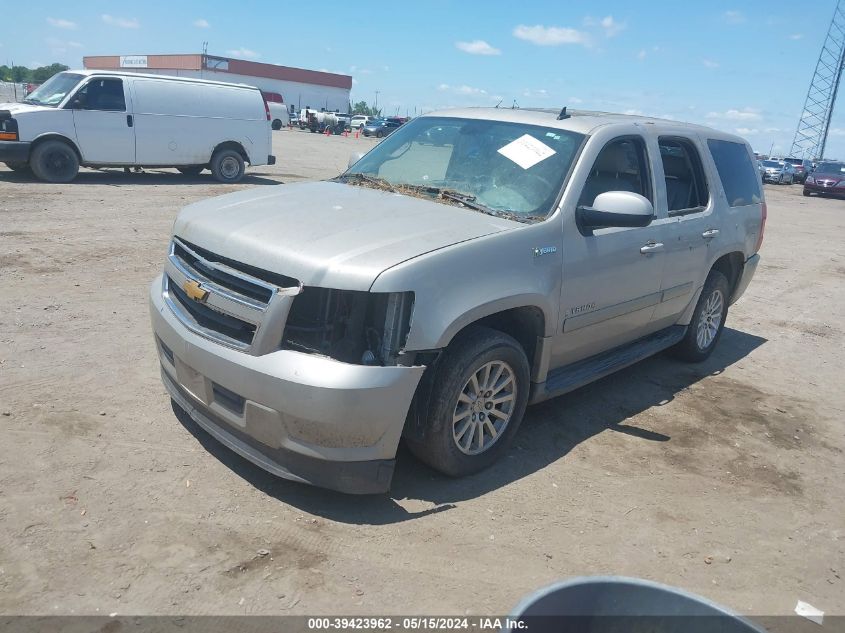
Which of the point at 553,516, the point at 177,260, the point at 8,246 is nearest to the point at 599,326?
the point at 553,516

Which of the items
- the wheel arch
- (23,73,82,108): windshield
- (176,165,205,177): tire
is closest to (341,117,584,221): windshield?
(23,73,82,108): windshield

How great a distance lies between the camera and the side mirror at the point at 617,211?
4074 millimetres

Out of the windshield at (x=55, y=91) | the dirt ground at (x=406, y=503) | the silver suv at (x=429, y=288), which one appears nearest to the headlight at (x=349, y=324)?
the silver suv at (x=429, y=288)

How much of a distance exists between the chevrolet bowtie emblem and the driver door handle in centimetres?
285

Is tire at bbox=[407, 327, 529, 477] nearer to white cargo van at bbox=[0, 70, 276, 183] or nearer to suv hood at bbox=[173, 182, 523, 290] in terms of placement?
suv hood at bbox=[173, 182, 523, 290]

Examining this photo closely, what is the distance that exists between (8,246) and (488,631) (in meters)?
7.25

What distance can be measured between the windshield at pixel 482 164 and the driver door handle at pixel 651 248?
872 millimetres

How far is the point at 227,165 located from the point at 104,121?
2.77 m

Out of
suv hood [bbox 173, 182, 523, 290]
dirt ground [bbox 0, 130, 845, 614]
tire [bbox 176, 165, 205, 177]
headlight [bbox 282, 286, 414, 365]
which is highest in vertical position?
suv hood [bbox 173, 182, 523, 290]

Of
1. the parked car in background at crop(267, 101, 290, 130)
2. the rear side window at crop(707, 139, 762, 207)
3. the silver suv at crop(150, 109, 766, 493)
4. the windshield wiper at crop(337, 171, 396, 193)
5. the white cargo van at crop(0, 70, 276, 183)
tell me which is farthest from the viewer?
the parked car in background at crop(267, 101, 290, 130)

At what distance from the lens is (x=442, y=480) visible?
3.88 metres

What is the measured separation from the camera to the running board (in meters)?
4.32

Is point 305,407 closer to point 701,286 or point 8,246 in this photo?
point 701,286

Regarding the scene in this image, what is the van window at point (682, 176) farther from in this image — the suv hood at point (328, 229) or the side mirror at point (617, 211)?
the suv hood at point (328, 229)
